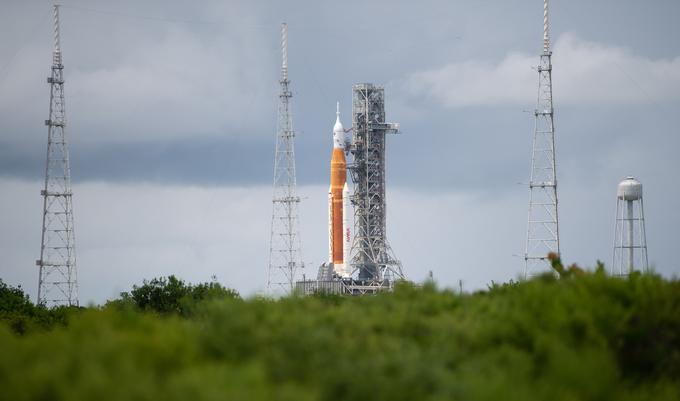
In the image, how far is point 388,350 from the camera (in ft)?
49.2

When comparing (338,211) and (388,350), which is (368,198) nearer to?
(338,211)

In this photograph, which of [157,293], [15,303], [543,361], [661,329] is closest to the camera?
[543,361]

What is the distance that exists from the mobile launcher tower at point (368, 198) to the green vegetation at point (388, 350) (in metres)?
76.8

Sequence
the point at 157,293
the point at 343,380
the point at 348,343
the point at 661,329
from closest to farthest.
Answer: the point at 343,380 < the point at 348,343 < the point at 661,329 < the point at 157,293

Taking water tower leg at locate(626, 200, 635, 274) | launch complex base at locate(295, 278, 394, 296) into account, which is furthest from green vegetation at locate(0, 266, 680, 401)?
launch complex base at locate(295, 278, 394, 296)

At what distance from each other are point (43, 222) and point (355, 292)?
38519mm

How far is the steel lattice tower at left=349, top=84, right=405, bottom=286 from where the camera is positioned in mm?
97125

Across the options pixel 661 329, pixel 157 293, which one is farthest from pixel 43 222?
pixel 661 329

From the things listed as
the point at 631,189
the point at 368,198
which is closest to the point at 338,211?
the point at 368,198

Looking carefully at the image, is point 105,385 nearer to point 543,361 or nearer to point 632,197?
point 543,361

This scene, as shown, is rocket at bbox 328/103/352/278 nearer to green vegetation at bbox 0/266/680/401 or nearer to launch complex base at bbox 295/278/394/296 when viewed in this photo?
launch complex base at bbox 295/278/394/296

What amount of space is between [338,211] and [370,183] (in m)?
4.03

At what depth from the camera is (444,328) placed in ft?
54.4

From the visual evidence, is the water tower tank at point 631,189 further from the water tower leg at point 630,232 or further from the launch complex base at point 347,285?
the launch complex base at point 347,285
